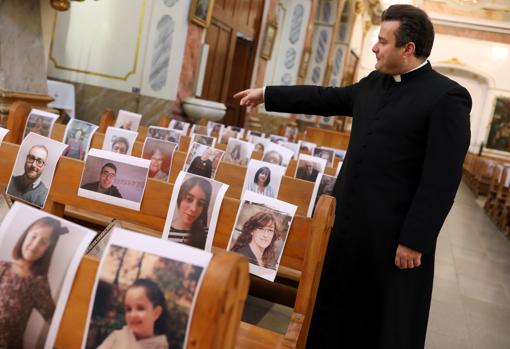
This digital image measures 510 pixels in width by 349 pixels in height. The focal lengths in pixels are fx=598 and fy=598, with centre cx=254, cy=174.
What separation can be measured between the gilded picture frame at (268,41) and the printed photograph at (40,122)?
943 centimetres

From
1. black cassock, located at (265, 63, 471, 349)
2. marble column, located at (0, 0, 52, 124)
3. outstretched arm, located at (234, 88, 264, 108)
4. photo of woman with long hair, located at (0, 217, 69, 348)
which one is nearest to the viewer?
photo of woman with long hair, located at (0, 217, 69, 348)

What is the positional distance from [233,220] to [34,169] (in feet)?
2.81

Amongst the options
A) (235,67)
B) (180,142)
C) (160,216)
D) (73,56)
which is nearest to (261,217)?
(160,216)

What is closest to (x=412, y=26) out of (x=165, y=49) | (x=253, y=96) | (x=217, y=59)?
(x=253, y=96)

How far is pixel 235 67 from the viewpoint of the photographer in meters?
12.8

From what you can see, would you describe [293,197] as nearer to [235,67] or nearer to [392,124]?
[392,124]

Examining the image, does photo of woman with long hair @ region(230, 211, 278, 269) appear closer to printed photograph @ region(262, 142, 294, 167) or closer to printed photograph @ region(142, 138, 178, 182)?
printed photograph @ region(142, 138, 178, 182)

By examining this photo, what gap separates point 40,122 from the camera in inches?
145

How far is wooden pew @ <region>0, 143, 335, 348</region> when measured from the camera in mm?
1949

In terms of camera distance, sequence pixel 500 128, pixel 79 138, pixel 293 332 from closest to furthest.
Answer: pixel 293 332, pixel 79 138, pixel 500 128

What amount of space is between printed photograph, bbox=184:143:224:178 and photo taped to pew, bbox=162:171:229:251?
3.77 ft

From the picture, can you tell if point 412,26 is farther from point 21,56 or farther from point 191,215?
point 21,56

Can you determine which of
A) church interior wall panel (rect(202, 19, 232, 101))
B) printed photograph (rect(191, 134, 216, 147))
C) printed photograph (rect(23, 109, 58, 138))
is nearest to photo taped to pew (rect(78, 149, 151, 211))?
printed photograph (rect(23, 109, 58, 138))

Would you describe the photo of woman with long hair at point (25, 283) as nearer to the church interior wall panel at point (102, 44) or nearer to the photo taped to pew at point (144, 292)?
the photo taped to pew at point (144, 292)
